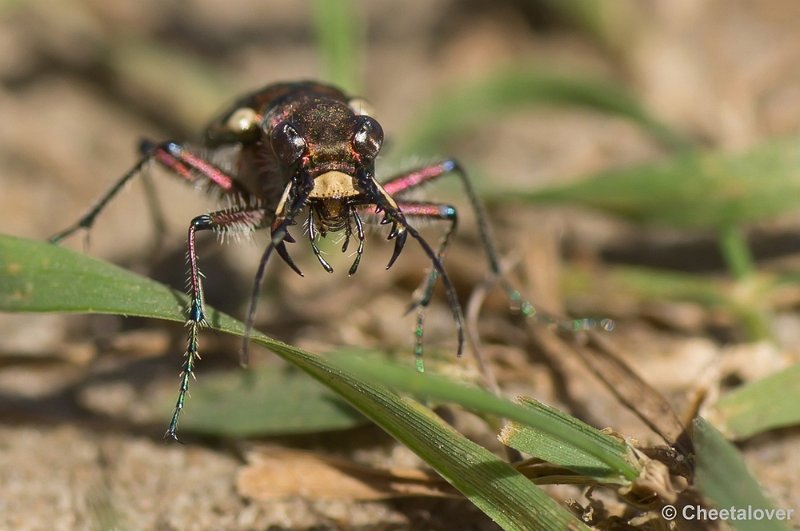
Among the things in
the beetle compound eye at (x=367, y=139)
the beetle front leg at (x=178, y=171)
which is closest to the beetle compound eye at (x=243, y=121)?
the beetle front leg at (x=178, y=171)

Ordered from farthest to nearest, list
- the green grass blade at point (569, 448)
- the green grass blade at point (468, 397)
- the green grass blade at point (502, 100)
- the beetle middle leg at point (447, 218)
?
1. the green grass blade at point (502, 100)
2. the beetle middle leg at point (447, 218)
3. the green grass blade at point (569, 448)
4. the green grass blade at point (468, 397)

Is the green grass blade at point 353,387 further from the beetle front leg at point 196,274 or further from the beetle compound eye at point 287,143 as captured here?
the beetle compound eye at point 287,143

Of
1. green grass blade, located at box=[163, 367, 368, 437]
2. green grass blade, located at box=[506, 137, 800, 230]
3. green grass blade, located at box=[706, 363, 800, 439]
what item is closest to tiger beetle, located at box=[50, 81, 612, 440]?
green grass blade, located at box=[163, 367, 368, 437]

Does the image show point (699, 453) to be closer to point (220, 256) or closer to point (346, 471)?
point (346, 471)

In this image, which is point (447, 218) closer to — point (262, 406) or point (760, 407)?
point (262, 406)

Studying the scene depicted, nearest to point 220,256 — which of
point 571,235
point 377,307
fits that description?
point 377,307
